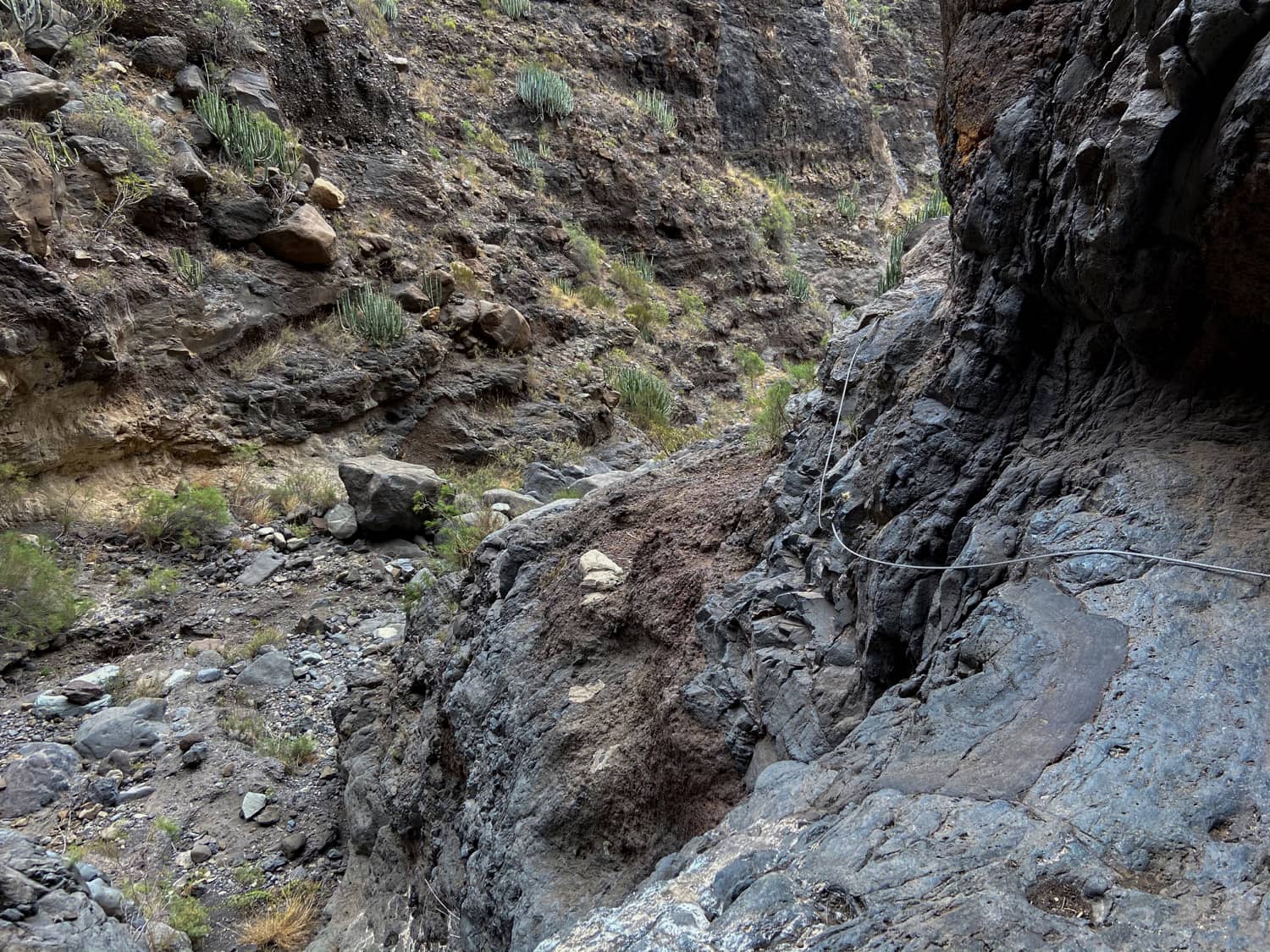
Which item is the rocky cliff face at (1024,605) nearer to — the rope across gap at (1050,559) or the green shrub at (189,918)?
the rope across gap at (1050,559)

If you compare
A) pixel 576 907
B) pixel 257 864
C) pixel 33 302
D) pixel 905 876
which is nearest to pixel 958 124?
pixel 905 876

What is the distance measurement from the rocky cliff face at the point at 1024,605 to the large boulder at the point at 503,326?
6.71m

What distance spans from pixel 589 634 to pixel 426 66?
11.4 metres

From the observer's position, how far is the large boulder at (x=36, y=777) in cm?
435

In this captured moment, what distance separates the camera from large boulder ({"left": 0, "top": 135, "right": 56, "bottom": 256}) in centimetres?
602

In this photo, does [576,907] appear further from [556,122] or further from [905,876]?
[556,122]

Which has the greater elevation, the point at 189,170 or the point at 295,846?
the point at 189,170

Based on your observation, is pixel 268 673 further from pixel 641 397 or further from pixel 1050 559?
pixel 641 397

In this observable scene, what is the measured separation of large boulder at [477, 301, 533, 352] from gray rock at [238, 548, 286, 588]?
3729mm

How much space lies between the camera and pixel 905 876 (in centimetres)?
152

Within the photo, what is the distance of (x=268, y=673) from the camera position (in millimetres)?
5555

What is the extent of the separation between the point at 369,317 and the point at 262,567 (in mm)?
2980

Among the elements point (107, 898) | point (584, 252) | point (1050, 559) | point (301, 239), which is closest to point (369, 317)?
point (301, 239)

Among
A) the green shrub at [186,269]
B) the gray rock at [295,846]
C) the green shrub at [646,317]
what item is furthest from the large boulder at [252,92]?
the gray rock at [295,846]
